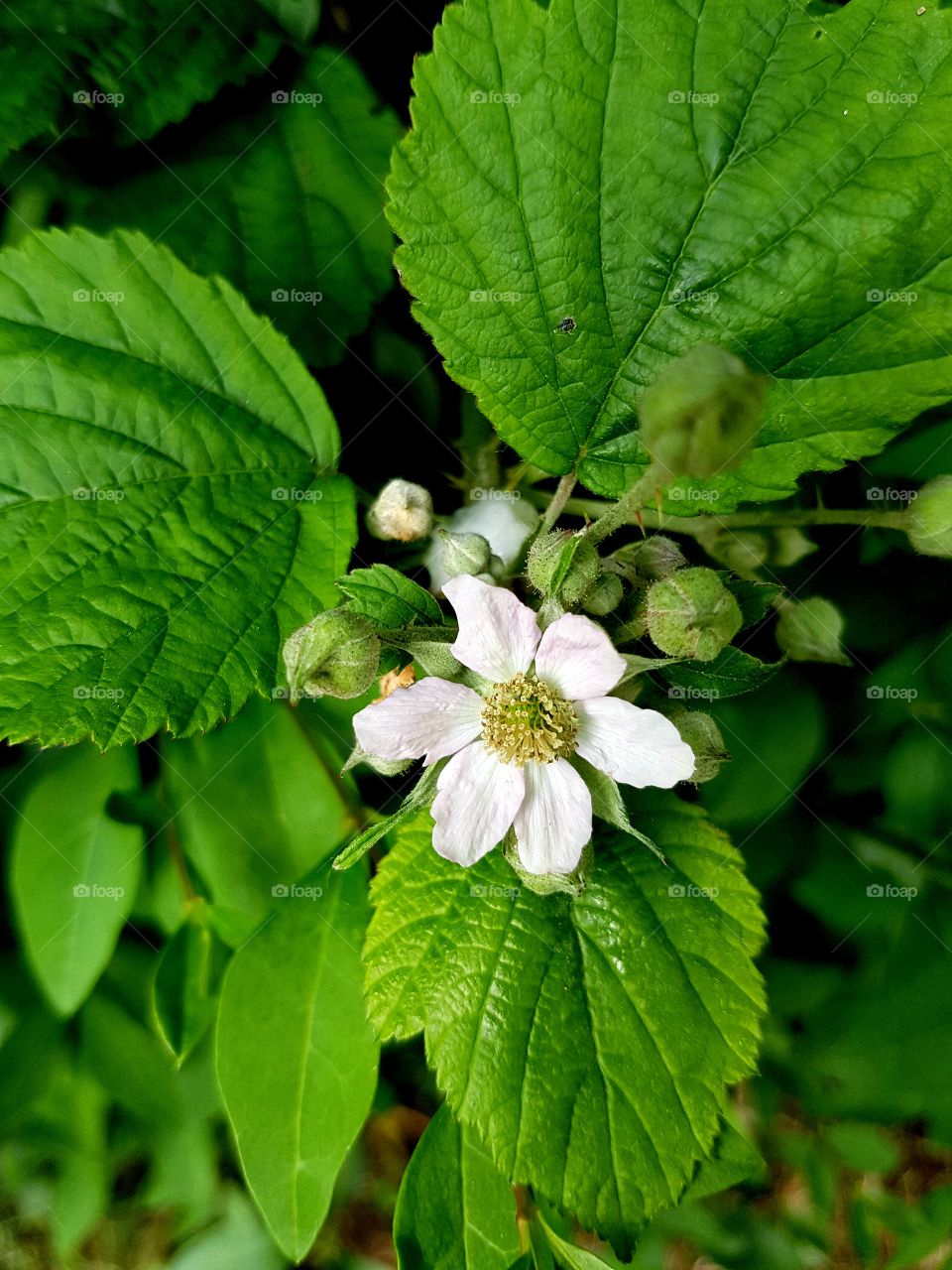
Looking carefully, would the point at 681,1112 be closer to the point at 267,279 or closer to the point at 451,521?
the point at 451,521

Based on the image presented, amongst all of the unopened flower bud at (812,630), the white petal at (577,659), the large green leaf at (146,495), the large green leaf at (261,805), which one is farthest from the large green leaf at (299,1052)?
the unopened flower bud at (812,630)

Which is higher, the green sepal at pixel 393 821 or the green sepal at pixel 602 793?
the green sepal at pixel 393 821

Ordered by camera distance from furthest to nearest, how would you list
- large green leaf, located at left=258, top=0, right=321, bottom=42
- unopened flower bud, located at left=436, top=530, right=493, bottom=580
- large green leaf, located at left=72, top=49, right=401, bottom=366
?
large green leaf, located at left=72, top=49, right=401, bottom=366 < large green leaf, located at left=258, top=0, right=321, bottom=42 < unopened flower bud, located at left=436, top=530, right=493, bottom=580

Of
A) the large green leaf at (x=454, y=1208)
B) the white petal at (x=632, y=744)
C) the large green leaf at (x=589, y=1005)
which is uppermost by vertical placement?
the white petal at (x=632, y=744)

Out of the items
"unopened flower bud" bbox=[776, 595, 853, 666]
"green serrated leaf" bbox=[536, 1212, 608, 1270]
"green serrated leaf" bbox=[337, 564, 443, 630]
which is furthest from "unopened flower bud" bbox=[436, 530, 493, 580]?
"green serrated leaf" bbox=[536, 1212, 608, 1270]

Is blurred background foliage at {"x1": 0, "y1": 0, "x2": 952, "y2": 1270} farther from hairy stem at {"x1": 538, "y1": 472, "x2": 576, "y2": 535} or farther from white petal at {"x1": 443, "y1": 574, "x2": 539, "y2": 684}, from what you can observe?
white petal at {"x1": 443, "y1": 574, "x2": 539, "y2": 684}

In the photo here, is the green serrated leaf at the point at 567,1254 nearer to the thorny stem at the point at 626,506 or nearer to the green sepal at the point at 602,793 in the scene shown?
the green sepal at the point at 602,793

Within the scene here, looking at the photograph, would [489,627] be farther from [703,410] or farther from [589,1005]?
[589,1005]
